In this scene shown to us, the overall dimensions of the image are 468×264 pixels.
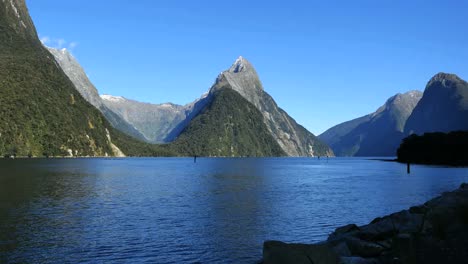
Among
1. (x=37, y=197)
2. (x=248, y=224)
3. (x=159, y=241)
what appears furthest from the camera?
(x=37, y=197)

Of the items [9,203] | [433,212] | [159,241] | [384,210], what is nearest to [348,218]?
[384,210]

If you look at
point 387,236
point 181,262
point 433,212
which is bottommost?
point 181,262

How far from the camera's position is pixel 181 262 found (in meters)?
28.4

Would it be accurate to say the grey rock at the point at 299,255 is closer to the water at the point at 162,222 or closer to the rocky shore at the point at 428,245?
the rocky shore at the point at 428,245

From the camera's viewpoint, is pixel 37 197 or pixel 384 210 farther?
pixel 37 197

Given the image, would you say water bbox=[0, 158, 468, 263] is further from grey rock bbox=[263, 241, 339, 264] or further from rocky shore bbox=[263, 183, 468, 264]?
rocky shore bbox=[263, 183, 468, 264]

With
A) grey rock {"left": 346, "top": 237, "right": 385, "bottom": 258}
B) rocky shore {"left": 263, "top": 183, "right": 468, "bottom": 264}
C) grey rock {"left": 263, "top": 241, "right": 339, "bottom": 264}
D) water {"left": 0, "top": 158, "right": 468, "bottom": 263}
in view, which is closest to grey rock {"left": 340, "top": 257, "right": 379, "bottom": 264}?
grey rock {"left": 346, "top": 237, "right": 385, "bottom": 258}

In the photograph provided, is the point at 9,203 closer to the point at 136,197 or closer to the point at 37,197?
the point at 37,197

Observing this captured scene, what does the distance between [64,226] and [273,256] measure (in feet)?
91.8

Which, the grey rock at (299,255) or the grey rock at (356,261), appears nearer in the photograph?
the grey rock at (299,255)

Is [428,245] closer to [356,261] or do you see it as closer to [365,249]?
[356,261]

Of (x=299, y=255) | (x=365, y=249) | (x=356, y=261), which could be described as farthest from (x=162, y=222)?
(x=299, y=255)

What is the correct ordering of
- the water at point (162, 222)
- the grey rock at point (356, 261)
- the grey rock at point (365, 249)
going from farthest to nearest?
the water at point (162, 222) < the grey rock at point (365, 249) < the grey rock at point (356, 261)

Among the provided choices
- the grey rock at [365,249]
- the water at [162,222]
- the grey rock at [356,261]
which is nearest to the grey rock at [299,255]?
the grey rock at [356,261]
